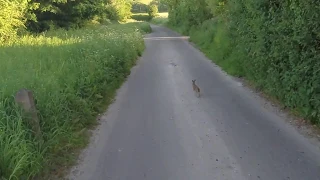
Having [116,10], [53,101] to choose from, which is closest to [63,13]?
[53,101]

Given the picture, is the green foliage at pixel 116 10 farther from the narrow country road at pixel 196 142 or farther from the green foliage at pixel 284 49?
the narrow country road at pixel 196 142

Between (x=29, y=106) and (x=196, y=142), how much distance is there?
2.80m

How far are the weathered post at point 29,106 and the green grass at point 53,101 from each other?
0.09 metres

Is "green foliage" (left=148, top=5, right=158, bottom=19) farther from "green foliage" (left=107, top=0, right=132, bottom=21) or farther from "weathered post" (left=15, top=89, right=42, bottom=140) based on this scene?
"weathered post" (left=15, top=89, right=42, bottom=140)

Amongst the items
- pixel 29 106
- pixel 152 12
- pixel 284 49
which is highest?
pixel 284 49

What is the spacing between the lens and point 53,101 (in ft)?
19.2

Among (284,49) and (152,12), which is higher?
(284,49)

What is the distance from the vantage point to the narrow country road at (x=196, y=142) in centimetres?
482

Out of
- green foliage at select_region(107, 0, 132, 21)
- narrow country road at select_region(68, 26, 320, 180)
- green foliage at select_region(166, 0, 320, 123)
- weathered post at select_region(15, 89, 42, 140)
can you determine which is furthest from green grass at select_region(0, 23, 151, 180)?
green foliage at select_region(107, 0, 132, 21)

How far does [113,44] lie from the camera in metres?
13.2

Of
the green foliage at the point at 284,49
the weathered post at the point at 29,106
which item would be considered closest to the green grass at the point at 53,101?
the weathered post at the point at 29,106

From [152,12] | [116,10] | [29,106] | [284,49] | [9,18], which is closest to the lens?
[29,106]

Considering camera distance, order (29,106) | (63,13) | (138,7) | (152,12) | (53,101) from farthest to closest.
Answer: (138,7) → (152,12) → (63,13) → (53,101) → (29,106)

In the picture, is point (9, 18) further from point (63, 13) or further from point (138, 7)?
point (138, 7)
